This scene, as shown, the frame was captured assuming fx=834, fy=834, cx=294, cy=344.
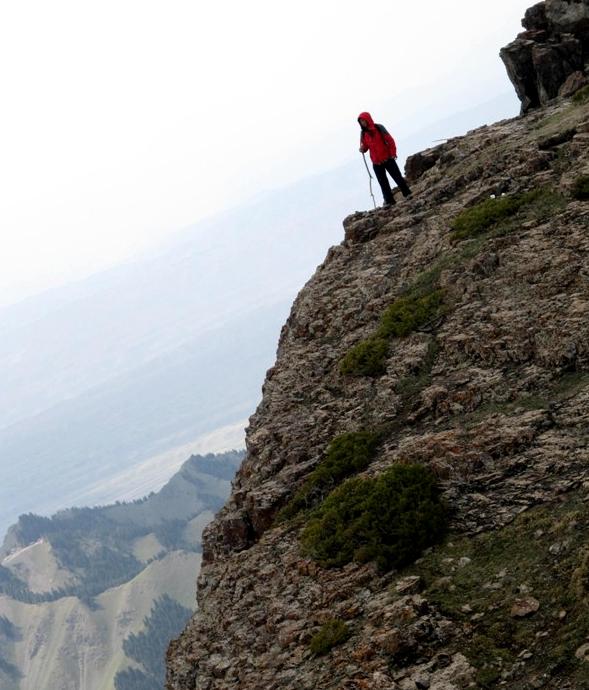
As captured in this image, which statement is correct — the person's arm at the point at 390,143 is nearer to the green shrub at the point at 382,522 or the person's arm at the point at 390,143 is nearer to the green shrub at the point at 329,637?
the green shrub at the point at 382,522

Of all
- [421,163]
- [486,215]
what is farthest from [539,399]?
[421,163]

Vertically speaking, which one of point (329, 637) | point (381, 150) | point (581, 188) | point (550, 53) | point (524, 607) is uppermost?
point (550, 53)

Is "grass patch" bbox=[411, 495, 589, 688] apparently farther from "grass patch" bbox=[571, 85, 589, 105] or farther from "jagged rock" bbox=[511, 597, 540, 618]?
"grass patch" bbox=[571, 85, 589, 105]

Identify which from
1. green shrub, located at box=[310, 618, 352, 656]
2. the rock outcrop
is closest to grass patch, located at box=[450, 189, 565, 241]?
the rock outcrop

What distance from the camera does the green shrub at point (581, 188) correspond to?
25.8 m

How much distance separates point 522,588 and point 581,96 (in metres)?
27.3

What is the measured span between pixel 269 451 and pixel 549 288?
30.6ft

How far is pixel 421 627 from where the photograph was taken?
14594 millimetres

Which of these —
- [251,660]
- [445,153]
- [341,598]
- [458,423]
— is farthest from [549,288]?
[445,153]

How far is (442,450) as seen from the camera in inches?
761

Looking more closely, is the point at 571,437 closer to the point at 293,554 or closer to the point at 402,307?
the point at 293,554

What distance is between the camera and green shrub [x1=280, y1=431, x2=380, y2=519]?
70.4 ft

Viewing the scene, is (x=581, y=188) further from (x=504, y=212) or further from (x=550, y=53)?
(x=550, y=53)

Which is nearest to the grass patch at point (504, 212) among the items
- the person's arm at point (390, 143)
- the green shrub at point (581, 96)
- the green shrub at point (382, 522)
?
the person's arm at point (390, 143)
